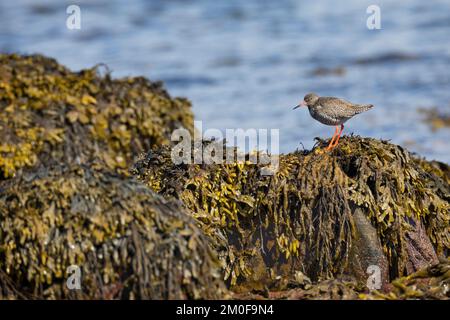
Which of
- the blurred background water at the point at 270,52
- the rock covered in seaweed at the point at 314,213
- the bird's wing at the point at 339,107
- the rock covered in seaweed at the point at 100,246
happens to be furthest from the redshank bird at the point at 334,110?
the blurred background water at the point at 270,52

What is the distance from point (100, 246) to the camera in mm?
4383

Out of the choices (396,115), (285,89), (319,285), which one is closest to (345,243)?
(319,285)

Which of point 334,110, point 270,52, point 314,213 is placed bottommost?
point 314,213

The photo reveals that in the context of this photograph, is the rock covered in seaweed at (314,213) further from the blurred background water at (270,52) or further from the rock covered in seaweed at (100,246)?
the blurred background water at (270,52)

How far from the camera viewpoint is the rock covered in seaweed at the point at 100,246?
4336 millimetres

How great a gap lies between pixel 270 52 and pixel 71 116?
7382mm

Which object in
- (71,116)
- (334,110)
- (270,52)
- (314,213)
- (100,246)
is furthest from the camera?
(270,52)

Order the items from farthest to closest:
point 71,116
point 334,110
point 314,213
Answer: point 71,116 → point 334,110 → point 314,213

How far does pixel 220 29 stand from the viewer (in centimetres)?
1598

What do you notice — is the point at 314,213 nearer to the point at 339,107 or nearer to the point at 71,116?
the point at 339,107

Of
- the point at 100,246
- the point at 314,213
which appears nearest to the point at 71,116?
the point at 314,213

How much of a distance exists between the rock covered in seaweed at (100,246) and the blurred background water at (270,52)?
408cm
